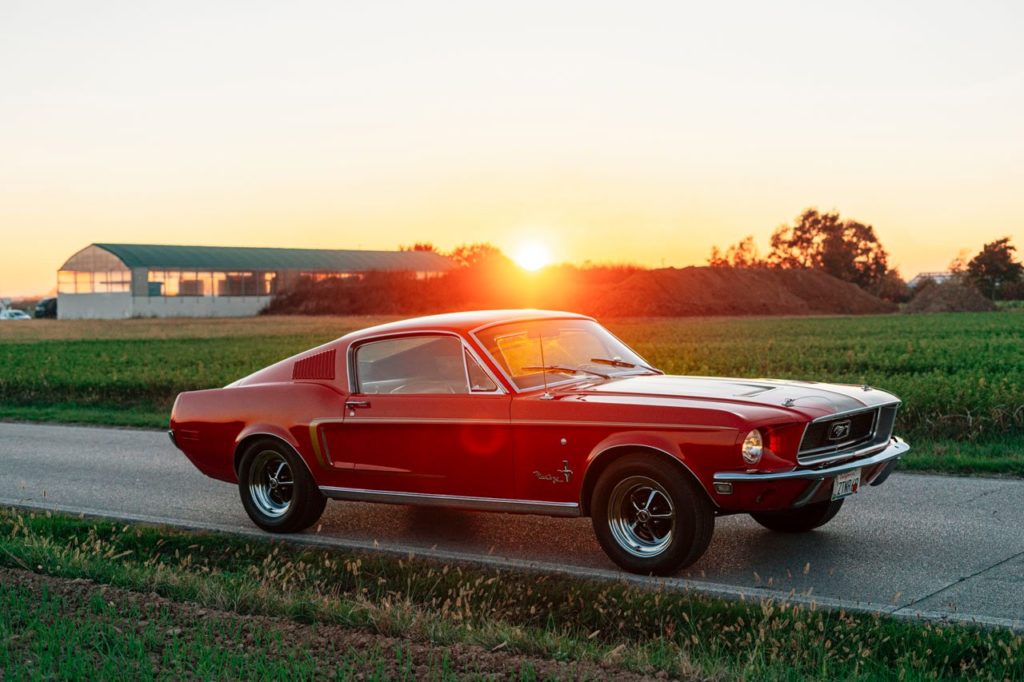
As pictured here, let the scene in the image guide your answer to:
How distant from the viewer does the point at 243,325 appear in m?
60.5

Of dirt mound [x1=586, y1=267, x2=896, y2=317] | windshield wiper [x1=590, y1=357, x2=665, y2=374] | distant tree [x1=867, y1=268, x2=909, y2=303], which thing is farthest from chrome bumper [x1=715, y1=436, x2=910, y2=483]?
distant tree [x1=867, y1=268, x2=909, y2=303]

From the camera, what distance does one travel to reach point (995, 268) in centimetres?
11881

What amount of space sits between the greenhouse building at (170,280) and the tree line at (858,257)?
5922 cm

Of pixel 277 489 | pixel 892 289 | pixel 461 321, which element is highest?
pixel 892 289

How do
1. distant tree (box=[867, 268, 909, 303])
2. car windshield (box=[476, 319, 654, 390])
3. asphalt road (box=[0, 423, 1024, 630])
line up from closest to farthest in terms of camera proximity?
asphalt road (box=[0, 423, 1024, 630]) < car windshield (box=[476, 319, 654, 390]) < distant tree (box=[867, 268, 909, 303])

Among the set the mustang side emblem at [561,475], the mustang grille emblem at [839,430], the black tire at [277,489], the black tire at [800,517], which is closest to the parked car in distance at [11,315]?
the black tire at [277,489]

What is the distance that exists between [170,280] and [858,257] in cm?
7677

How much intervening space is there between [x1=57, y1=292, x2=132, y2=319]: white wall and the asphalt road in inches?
2523

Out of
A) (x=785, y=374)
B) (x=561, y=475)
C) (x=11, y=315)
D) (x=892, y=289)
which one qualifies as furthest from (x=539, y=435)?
(x=892, y=289)

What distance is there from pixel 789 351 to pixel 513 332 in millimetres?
21059

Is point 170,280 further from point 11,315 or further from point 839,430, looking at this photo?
point 839,430

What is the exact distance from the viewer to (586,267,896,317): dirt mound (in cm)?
7481

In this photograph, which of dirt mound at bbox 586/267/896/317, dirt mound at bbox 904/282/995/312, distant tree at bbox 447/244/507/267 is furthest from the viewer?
distant tree at bbox 447/244/507/267

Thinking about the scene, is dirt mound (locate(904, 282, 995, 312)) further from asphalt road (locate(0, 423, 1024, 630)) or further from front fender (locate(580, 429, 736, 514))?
front fender (locate(580, 429, 736, 514))
